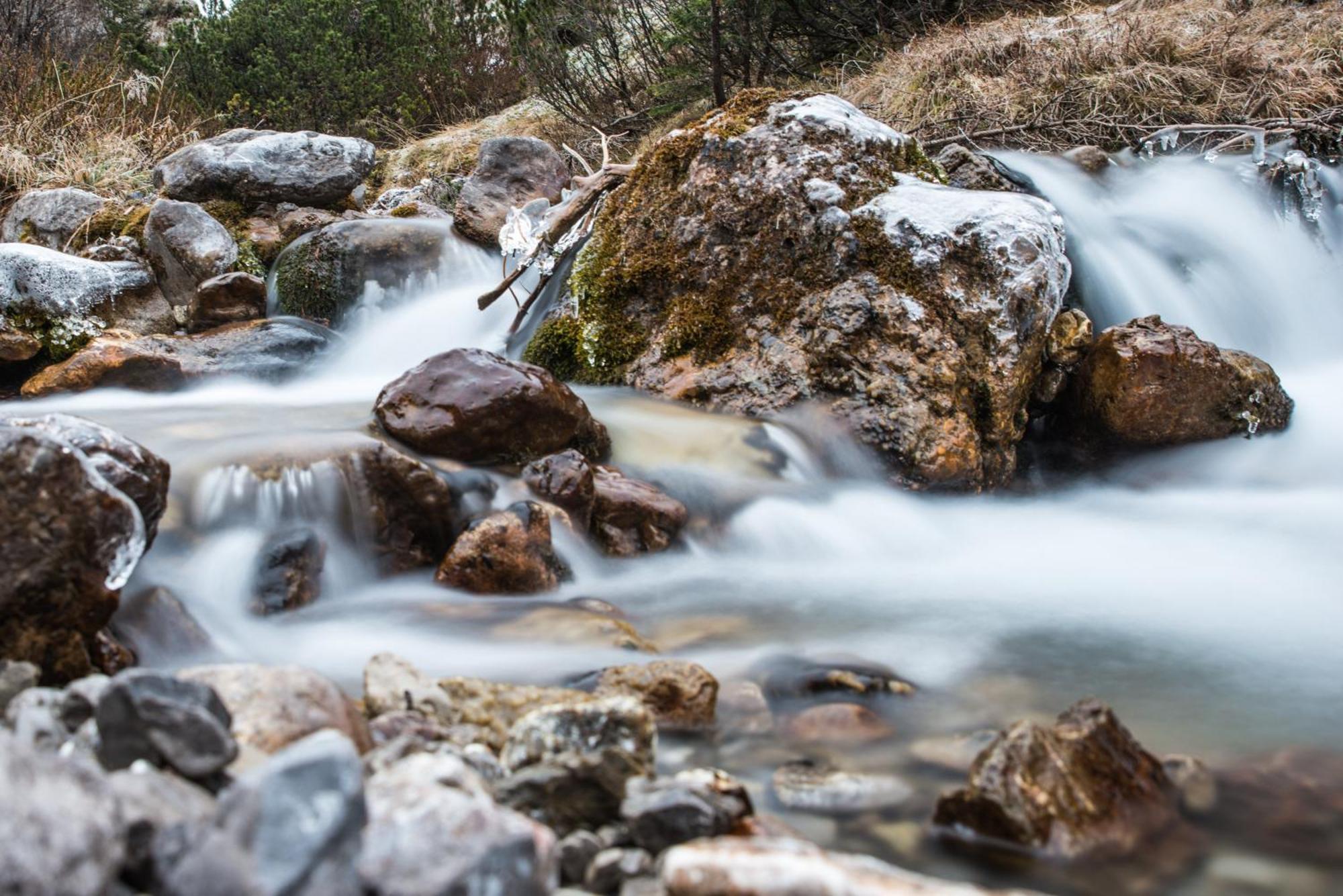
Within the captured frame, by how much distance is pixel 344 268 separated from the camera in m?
6.68

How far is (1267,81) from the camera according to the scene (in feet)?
23.6

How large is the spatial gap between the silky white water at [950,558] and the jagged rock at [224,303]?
1.16m

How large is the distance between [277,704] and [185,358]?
4.18m

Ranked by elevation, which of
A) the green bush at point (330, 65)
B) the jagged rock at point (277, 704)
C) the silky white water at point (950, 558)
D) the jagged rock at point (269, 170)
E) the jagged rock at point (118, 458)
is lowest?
the silky white water at point (950, 558)

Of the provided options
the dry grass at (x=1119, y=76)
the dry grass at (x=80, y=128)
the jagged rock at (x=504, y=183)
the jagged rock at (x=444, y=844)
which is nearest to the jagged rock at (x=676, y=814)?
the jagged rock at (x=444, y=844)

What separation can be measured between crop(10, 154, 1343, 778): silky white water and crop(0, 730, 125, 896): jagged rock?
1.34 metres

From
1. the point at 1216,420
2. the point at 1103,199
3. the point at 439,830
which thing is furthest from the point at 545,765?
the point at 1103,199

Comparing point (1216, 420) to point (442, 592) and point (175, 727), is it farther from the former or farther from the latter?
point (175, 727)

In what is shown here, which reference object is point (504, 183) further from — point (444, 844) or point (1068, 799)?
point (444, 844)

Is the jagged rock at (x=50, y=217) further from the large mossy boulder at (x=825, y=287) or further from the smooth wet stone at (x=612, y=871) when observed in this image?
the smooth wet stone at (x=612, y=871)

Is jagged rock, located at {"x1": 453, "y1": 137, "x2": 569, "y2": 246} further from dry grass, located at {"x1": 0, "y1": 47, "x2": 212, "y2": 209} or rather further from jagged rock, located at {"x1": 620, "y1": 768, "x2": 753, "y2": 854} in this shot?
jagged rock, located at {"x1": 620, "y1": 768, "x2": 753, "y2": 854}

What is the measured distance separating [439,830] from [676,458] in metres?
2.72

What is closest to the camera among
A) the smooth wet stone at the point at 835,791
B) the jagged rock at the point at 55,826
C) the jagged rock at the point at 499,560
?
the jagged rock at the point at 55,826

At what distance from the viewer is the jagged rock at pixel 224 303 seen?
20.5 feet
